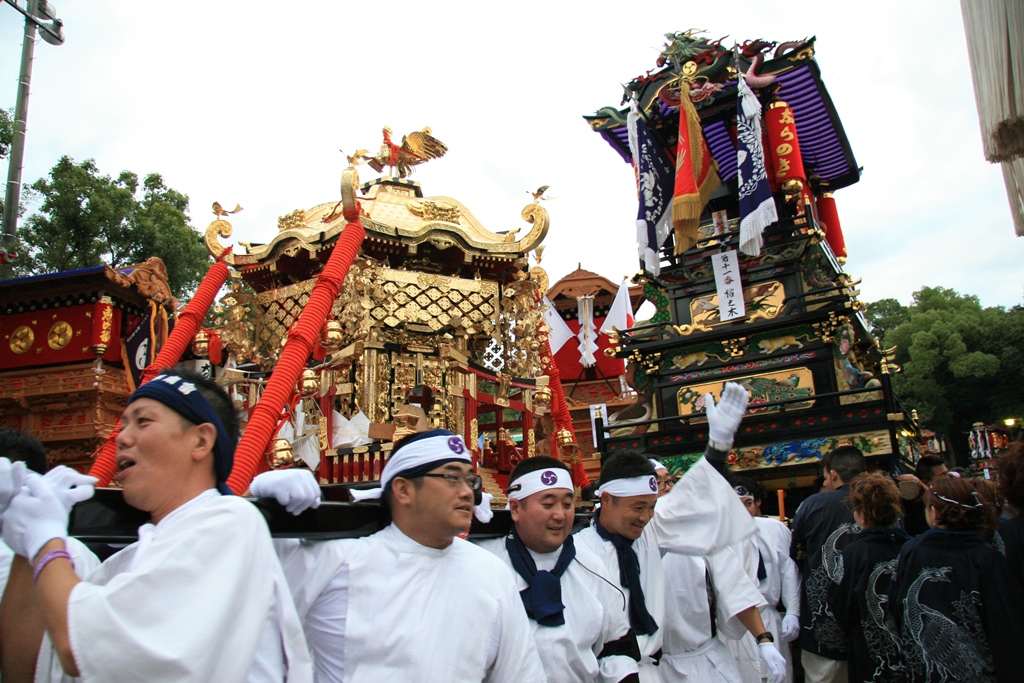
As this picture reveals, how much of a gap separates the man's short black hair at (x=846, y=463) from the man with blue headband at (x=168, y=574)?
4582mm

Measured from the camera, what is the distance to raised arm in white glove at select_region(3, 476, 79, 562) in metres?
1.67

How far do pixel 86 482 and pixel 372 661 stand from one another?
991 millimetres

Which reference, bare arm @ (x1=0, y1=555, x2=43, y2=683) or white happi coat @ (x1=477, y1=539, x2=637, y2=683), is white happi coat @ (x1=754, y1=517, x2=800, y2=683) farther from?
bare arm @ (x1=0, y1=555, x2=43, y2=683)

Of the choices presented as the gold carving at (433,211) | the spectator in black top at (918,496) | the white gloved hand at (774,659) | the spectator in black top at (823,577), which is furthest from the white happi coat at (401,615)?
the gold carving at (433,211)

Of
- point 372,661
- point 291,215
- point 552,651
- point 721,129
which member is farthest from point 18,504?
point 721,129

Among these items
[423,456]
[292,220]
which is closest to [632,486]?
[423,456]

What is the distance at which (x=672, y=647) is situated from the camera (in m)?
3.82

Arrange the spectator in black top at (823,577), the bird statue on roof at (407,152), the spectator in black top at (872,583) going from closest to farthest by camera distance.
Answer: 1. the spectator in black top at (872,583)
2. the spectator in black top at (823,577)
3. the bird statue on roof at (407,152)

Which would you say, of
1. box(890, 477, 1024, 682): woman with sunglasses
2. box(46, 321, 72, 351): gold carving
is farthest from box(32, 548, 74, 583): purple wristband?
box(46, 321, 72, 351): gold carving

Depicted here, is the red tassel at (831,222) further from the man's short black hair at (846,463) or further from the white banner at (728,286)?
the man's short black hair at (846,463)

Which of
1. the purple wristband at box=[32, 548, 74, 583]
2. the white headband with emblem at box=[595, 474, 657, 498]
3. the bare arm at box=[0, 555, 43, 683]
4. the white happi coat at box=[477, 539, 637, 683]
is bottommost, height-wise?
the white happi coat at box=[477, 539, 637, 683]

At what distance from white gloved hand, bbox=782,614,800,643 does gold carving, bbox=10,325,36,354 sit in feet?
44.1

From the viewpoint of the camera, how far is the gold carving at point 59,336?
513 inches

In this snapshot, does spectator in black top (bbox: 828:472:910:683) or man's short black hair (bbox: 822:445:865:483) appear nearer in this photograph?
spectator in black top (bbox: 828:472:910:683)
